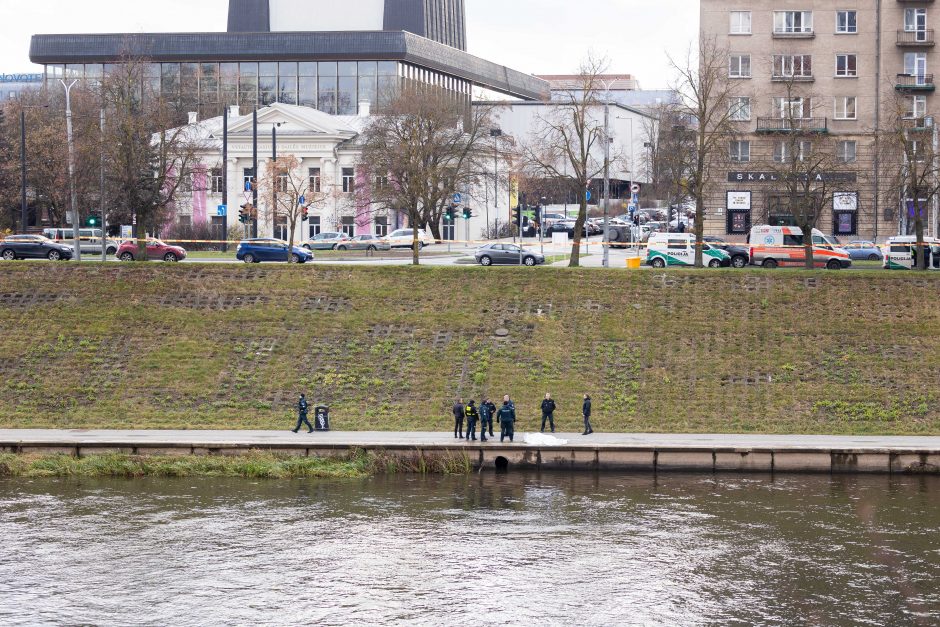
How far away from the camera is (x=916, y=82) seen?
71750 mm

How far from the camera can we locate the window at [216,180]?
91.0 meters

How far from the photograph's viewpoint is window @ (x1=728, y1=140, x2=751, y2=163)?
73.4 m

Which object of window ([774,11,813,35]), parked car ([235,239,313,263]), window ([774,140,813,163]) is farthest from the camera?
window ([774,11,813,35])

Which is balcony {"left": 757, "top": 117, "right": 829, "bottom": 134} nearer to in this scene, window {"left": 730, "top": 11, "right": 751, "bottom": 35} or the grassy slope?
window {"left": 730, "top": 11, "right": 751, "bottom": 35}

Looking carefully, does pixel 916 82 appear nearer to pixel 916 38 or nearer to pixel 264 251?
pixel 916 38

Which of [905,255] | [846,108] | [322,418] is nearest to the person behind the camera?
[322,418]

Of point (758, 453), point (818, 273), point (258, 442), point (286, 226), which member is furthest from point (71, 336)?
point (286, 226)

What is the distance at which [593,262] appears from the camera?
6203cm

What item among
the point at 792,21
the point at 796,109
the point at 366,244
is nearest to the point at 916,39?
the point at 792,21

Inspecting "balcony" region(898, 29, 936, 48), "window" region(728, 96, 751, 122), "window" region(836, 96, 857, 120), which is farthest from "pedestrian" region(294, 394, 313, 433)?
"balcony" region(898, 29, 936, 48)

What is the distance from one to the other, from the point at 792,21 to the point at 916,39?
23.8ft

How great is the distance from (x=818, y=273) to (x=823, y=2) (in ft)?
103

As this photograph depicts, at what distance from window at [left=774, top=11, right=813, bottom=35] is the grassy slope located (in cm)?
2983

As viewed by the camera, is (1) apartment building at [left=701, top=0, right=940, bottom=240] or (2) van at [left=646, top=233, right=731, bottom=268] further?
(1) apartment building at [left=701, top=0, right=940, bottom=240]
